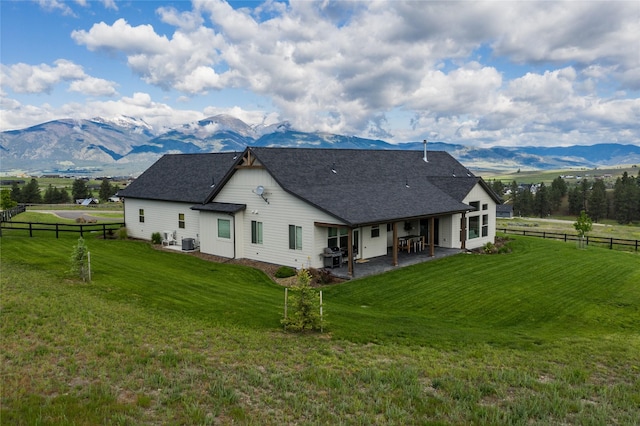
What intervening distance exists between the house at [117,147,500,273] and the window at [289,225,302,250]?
50 millimetres

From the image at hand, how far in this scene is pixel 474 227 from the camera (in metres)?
29.9

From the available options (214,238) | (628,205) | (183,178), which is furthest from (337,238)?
(628,205)

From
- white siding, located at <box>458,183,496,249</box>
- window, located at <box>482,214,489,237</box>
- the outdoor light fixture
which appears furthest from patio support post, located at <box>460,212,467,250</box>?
the outdoor light fixture

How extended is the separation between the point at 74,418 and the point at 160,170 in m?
29.6

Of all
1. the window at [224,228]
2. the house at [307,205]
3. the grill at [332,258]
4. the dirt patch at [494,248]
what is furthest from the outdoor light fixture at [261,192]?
the dirt patch at [494,248]

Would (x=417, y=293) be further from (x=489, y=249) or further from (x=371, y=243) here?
(x=489, y=249)

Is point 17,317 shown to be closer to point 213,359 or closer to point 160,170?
point 213,359

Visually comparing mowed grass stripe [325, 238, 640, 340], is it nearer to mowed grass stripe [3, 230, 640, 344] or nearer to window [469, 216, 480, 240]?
mowed grass stripe [3, 230, 640, 344]

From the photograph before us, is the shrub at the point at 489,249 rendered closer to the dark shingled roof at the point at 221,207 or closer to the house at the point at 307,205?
the house at the point at 307,205

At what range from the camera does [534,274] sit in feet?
74.0

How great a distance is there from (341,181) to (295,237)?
5347mm

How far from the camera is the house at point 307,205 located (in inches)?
878

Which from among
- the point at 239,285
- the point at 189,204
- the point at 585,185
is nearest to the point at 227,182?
the point at 189,204

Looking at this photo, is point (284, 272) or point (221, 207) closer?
point (284, 272)
